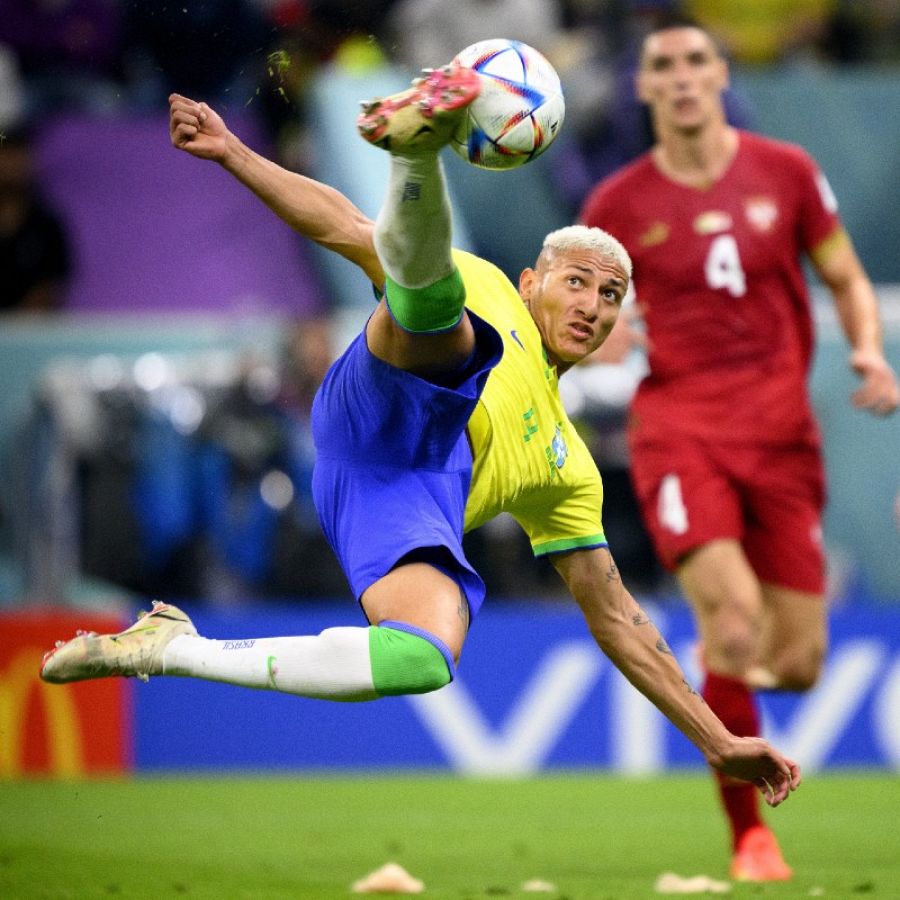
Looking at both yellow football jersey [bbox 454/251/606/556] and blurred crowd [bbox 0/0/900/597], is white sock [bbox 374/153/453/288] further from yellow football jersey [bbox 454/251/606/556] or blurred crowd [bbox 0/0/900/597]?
blurred crowd [bbox 0/0/900/597]

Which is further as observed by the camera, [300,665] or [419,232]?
[300,665]

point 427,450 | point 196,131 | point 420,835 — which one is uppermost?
point 196,131

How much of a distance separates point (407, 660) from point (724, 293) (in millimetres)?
2897

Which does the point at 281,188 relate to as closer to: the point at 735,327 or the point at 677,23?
the point at 735,327

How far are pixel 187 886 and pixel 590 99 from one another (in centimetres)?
781

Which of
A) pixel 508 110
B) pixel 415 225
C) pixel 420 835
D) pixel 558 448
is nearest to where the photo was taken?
pixel 415 225

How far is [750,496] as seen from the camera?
24.1ft

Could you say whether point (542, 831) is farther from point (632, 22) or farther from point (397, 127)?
point (632, 22)

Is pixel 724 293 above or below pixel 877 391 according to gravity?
above

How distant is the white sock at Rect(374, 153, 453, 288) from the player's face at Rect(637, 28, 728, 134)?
3046mm

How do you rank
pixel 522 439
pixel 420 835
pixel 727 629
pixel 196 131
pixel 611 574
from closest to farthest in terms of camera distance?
pixel 196 131
pixel 522 439
pixel 611 574
pixel 727 629
pixel 420 835

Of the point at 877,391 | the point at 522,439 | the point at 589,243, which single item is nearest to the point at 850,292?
the point at 877,391

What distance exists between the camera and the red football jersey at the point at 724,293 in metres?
7.34

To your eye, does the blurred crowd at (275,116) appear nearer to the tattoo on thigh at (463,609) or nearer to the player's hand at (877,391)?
the tattoo on thigh at (463,609)
